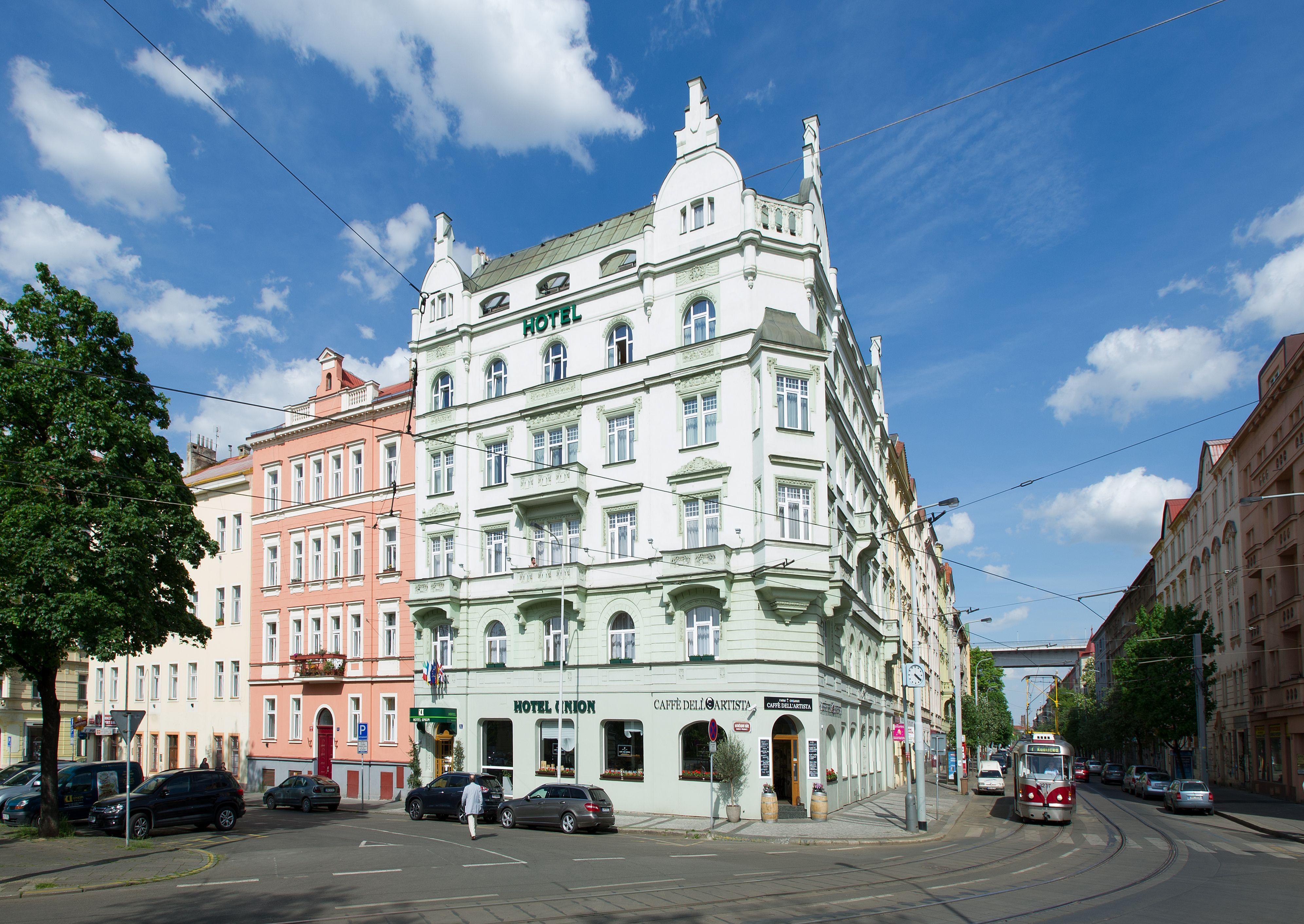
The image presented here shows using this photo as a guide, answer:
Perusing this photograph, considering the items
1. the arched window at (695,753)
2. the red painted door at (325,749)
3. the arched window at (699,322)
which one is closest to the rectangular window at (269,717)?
the red painted door at (325,749)

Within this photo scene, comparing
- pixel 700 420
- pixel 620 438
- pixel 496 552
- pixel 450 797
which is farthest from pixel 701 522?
pixel 450 797

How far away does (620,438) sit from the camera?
36.5 m

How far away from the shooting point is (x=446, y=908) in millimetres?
13953

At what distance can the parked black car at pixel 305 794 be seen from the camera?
36031 millimetres

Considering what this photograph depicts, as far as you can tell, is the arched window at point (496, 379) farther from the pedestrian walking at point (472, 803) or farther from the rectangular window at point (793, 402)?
the pedestrian walking at point (472, 803)

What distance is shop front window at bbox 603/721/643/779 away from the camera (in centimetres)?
3384

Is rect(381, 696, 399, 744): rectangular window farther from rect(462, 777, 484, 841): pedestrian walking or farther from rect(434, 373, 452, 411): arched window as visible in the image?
rect(462, 777, 484, 841): pedestrian walking

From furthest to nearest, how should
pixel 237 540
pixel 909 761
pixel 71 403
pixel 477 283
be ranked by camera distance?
1. pixel 237 540
2. pixel 477 283
3. pixel 909 761
4. pixel 71 403

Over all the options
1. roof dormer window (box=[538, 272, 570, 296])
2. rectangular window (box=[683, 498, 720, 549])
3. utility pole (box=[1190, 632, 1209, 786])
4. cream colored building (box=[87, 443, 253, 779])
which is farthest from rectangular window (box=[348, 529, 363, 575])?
utility pole (box=[1190, 632, 1209, 786])

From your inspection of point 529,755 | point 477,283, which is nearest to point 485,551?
point 529,755

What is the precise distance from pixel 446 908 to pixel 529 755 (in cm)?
2312

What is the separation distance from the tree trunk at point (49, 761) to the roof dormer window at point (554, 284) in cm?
2322

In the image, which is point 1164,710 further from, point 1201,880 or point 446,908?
point 446,908

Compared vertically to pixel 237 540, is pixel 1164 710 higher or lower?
lower
